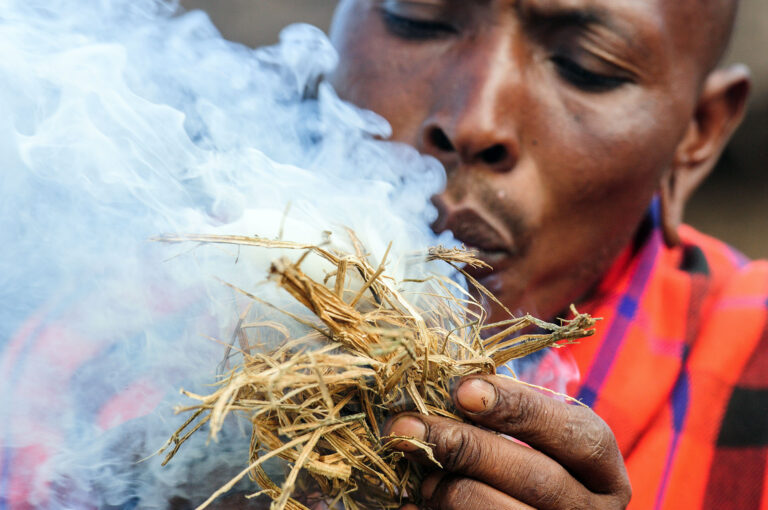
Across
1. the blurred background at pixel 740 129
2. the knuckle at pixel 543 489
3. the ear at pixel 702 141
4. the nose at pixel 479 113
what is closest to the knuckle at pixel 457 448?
the knuckle at pixel 543 489

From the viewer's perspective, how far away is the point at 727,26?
2.17 meters

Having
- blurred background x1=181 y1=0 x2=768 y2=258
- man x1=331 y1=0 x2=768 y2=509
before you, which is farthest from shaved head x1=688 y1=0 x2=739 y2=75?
blurred background x1=181 y1=0 x2=768 y2=258

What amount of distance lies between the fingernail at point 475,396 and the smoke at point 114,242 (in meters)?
0.26

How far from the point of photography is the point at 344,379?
2.81 feet

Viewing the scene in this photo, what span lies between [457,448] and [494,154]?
3.25ft

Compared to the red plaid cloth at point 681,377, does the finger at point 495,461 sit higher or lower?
higher

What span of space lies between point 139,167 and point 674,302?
6.86 ft

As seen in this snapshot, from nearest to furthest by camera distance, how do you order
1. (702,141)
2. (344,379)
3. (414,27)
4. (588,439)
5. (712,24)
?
(344,379) < (588,439) < (414,27) < (712,24) < (702,141)

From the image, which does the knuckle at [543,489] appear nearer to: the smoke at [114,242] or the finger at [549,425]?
the finger at [549,425]

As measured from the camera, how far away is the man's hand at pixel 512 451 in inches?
36.3

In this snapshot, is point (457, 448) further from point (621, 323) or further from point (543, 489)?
point (621, 323)

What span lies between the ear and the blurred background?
13.1 feet

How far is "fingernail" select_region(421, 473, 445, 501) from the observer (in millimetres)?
981

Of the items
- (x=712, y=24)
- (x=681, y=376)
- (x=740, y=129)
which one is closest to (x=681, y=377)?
(x=681, y=376)
